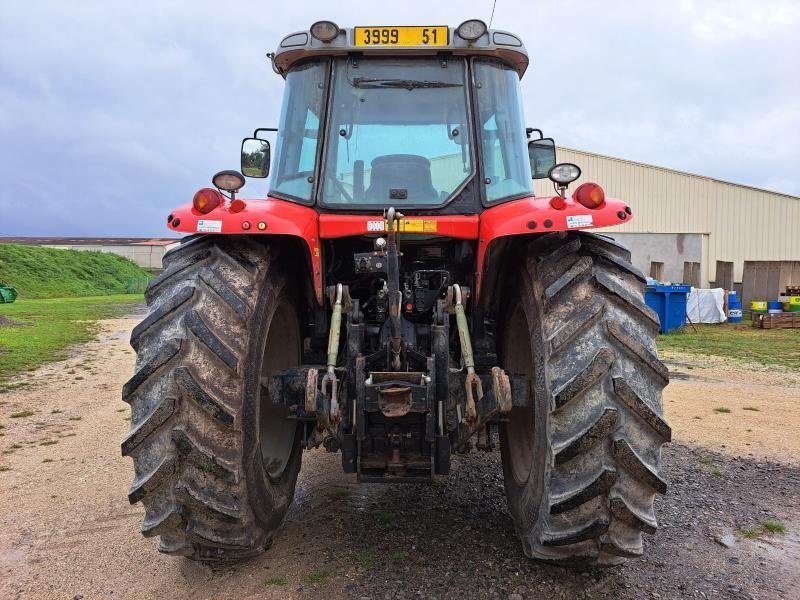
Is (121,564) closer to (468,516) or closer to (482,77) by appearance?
(468,516)

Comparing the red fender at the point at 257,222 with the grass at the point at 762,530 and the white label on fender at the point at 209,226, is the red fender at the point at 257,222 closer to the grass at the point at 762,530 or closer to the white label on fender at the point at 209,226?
the white label on fender at the point at 209,226

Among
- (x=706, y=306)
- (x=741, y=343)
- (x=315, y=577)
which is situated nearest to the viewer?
(x=315, y=577)

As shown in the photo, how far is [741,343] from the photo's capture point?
13898 mm

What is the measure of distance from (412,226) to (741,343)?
1299 centimetres

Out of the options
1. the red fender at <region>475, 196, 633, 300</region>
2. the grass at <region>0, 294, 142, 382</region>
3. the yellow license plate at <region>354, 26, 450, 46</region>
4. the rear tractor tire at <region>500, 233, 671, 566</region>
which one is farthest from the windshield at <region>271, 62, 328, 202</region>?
the grass at <region>0, 294, 142, 382</region>

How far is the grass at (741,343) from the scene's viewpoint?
1166 centimetres

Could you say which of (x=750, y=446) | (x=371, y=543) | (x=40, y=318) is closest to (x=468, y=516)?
(x=371, y=543)

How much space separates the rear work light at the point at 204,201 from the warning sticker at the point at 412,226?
796mm

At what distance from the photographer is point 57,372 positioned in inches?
384

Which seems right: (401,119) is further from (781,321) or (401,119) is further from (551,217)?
(781,321)

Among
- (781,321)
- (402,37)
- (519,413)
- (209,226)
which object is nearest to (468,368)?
(519,413)

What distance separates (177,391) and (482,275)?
1601mm

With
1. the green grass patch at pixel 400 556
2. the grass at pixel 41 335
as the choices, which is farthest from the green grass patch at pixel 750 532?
the grass at pixel 41 335

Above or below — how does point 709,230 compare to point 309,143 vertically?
above
